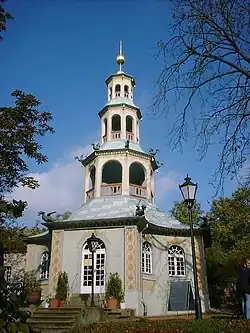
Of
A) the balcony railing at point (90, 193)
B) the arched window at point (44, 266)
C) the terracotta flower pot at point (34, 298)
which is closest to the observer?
the terracotta flower pot at point (34, 298)

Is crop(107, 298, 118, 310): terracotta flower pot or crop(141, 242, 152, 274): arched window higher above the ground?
crop(141, 242, 152, 274): arched window

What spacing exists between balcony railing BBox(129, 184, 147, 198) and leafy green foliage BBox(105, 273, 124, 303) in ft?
21.2

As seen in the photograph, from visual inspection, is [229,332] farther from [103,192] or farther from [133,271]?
[103,192]

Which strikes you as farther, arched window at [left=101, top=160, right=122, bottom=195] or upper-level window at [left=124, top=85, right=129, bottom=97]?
upper-level window at [left=124, top=85, right=129, bottom=97]

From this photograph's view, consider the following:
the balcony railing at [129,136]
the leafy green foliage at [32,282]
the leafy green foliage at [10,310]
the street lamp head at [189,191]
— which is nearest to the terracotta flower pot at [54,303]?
the leafy green foliage at [32,282]

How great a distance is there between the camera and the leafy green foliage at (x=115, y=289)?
17.3 metres

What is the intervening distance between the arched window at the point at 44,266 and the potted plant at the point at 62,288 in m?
2.75

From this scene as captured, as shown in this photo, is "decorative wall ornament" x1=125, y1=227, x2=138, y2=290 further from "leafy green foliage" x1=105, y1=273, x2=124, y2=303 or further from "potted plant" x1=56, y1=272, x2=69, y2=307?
"potted plant" x1=56, y1=272, x2=69, y2=307

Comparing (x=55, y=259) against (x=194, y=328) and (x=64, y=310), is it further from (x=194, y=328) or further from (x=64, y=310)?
(x=194, y=328)

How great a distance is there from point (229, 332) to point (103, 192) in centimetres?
1604

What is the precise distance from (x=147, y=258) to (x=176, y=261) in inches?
72.3

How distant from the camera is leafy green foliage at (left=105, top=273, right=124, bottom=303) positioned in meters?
17.3

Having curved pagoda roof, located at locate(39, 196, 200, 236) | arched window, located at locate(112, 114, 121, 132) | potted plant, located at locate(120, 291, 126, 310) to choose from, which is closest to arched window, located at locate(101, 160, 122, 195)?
curved pagoda roof, located at locate(39, 196, 200, 236)

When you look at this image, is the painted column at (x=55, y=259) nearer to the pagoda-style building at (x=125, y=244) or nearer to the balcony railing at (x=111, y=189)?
the pagoda-style building at (x=125, y=244)
